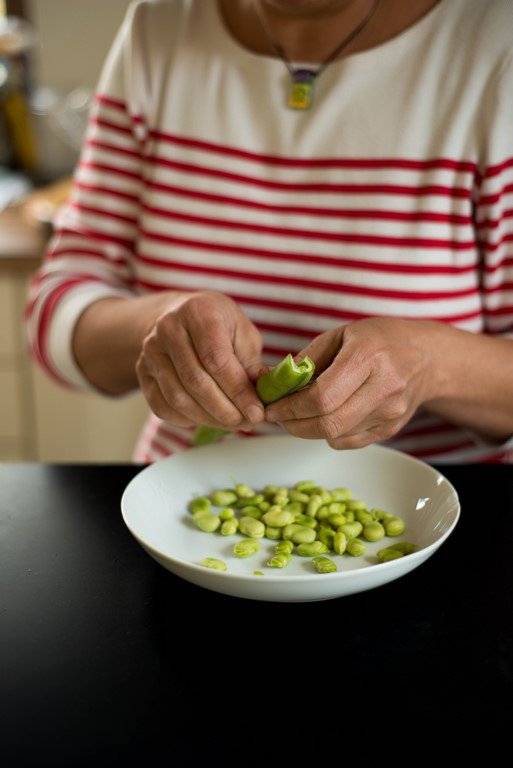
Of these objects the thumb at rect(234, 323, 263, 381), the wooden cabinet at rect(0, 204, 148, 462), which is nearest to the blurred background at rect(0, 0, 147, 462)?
the wooden cabinet at rect(0, 204, 148, 462)

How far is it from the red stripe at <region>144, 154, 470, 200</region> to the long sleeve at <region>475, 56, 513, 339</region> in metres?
0.03

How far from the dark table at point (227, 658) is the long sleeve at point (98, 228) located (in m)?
0.42

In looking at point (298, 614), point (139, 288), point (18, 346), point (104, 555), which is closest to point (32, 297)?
point (139, 288)

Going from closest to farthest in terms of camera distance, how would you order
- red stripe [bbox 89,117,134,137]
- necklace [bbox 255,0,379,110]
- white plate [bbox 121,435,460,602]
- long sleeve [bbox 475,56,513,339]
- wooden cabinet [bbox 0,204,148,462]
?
1. white plate [bbox 121,435,460,602]
2. long sleeve [bbox 475,56,513,339]
3. necklace [bbox 255,0,379,110]
4. red stripe [bbox 89,117,134,137]
5. wooden cabinet [bbox 0,204,148,462]

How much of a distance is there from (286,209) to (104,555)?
542 mm

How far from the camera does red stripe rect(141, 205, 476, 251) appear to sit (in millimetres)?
1091

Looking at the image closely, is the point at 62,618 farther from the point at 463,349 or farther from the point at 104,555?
the point at 463,349

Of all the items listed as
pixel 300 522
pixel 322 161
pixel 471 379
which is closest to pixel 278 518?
pixel 300 522

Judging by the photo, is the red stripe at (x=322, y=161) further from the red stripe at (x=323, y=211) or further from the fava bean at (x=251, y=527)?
the fava bean at (x=251, y=527)

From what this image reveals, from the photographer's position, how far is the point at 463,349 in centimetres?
96

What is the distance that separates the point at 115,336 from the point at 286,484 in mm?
309

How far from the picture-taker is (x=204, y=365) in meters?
0.87

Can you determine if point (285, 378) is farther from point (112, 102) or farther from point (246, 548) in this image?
point (112, 102)

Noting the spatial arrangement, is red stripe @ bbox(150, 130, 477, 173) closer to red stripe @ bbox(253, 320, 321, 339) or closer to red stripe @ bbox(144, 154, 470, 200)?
red stripe @ bbox(144, 154, 470, 200)
